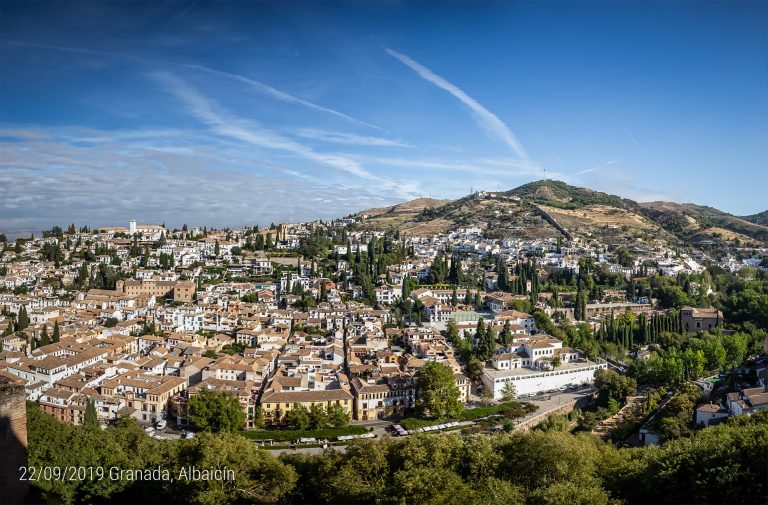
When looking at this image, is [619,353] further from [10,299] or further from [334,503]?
[10,299]

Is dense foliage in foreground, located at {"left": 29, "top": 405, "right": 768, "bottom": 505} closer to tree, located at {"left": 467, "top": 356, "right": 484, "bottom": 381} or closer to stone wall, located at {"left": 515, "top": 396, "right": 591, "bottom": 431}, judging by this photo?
stone wall, located at {"left": 515, "top": 396, "right": 591, "bottom": 431}

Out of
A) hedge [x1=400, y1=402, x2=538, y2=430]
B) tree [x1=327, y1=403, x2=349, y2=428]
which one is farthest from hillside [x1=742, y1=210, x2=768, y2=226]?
tree [x1=327, y1=403, x2=349, y2=428]

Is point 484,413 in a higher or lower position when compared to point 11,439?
lower

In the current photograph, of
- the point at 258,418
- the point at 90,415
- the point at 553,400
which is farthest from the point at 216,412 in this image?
the point at 553,400

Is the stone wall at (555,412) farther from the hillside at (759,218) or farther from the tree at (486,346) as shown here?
the hillside at (759,218)

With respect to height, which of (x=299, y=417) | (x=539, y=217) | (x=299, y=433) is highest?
(x=539, y=217)

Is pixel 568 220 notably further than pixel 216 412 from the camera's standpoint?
Yes

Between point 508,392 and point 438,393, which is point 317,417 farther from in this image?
point 508,392
